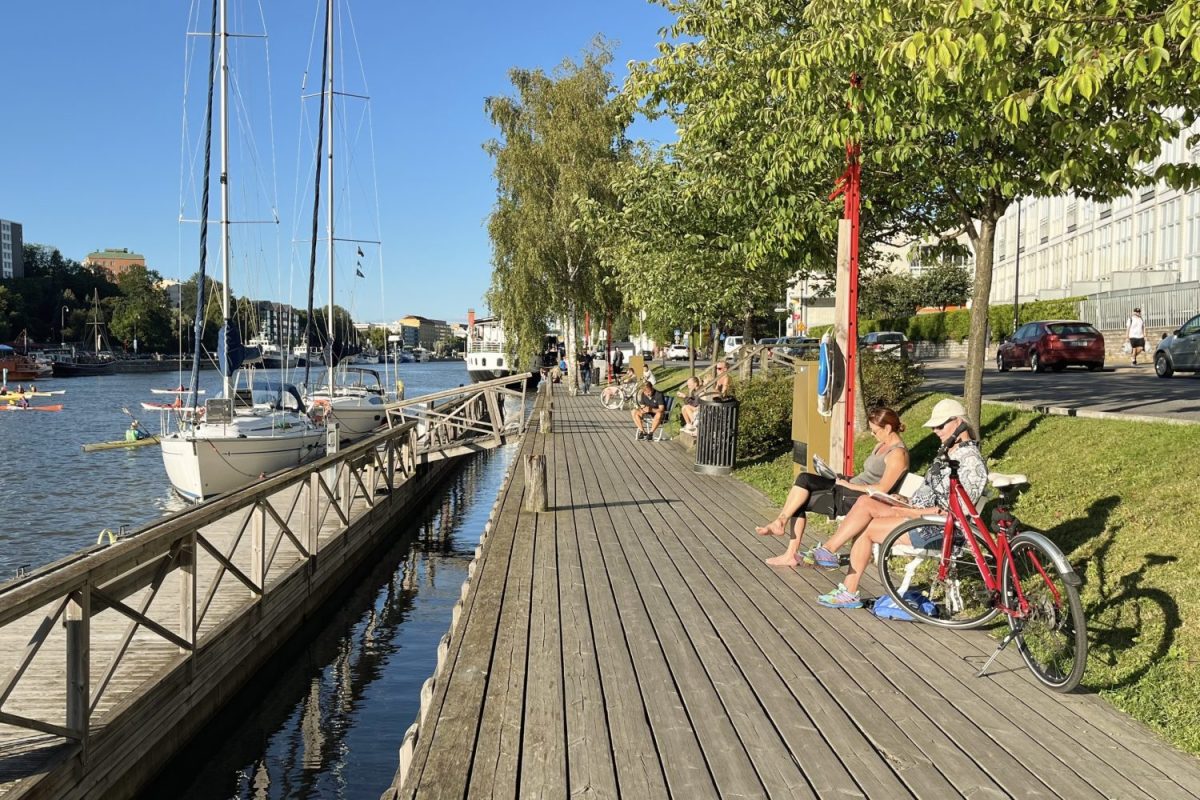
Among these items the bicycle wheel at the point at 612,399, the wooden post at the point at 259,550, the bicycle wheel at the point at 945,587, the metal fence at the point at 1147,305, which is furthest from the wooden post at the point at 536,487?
the metal fence at the point at 1147,305

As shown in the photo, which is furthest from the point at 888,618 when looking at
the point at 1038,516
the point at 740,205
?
the point at 740,205

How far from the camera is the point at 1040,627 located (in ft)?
17.3

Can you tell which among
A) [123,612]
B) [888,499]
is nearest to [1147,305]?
[888,499]

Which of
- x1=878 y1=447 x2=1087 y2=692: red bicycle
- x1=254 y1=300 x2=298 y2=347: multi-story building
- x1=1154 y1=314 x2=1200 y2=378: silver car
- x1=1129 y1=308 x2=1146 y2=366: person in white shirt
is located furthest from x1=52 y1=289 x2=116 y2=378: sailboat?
x1=878 y1=447 x2=1087 y2=692: red bicycle

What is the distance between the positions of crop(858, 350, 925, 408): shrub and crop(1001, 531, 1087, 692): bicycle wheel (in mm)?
→ 10858

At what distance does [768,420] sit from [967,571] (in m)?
10.1

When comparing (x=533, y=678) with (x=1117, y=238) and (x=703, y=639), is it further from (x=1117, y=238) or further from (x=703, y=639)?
(x=1117, y=238)

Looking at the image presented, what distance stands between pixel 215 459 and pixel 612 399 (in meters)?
13.7

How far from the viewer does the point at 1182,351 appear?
20359 millimetres

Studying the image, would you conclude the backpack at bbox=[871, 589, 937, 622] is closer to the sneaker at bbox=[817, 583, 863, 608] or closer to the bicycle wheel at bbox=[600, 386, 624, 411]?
the sneaker at bbox=[817, 583, 863, 608]

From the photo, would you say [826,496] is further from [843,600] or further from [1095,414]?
[1095,414]

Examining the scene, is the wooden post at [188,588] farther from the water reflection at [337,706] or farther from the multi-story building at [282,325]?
the multi-story building at [282,325]

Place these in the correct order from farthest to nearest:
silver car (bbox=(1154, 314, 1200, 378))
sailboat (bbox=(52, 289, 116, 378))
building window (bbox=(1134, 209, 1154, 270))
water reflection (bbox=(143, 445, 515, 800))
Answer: sailboat (bbox=(52, 289, 116, 378)) < building window (bbox=(1134, 209, 1154, 270)) < silver car (bbox=(1154, 314, 1200, 378)) < water reflection (bbox=(143, 445, 515, 800))

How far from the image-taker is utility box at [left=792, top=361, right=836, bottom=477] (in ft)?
35.2
